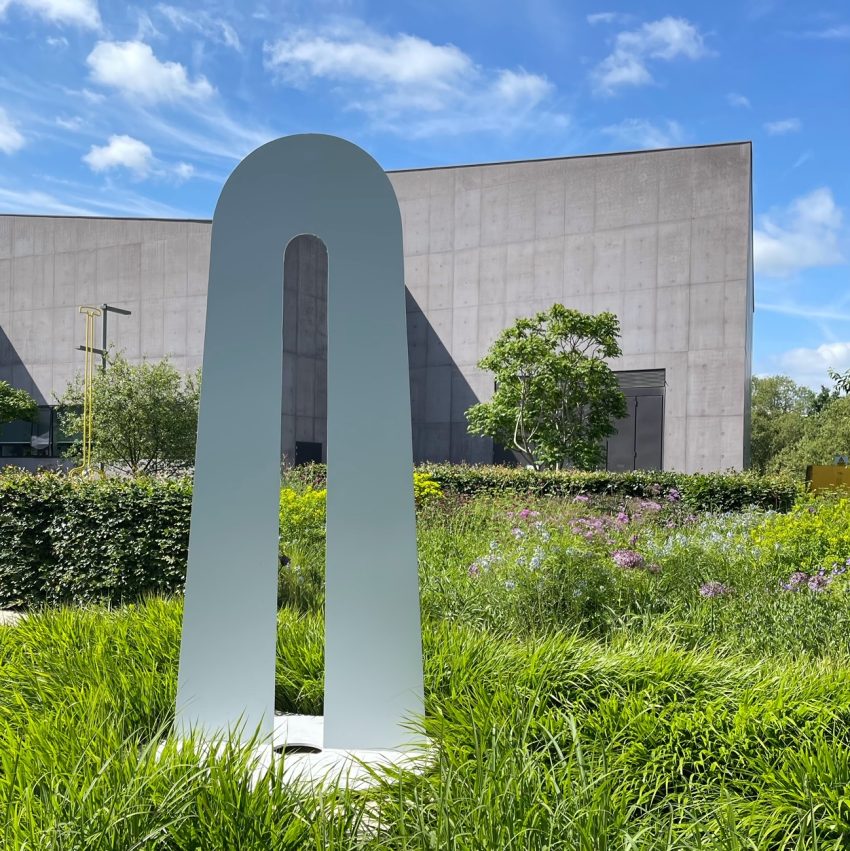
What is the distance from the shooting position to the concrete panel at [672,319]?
2164cm

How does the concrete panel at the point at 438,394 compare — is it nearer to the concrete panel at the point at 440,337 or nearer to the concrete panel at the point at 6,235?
the concrete panel at the point at 440,337

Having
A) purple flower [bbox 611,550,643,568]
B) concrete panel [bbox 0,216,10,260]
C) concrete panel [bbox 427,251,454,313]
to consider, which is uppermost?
concrete panel [bbox 0,216,10,260]

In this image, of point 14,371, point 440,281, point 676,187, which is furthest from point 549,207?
point 14,371

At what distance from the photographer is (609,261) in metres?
22.7

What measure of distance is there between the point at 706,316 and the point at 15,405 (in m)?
22.9

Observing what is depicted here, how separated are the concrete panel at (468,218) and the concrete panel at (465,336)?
7.23 feet

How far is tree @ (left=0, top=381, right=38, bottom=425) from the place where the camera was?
25.9 m

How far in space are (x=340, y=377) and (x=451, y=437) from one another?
2123 cm

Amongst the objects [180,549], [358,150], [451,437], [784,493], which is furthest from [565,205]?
[358,150]

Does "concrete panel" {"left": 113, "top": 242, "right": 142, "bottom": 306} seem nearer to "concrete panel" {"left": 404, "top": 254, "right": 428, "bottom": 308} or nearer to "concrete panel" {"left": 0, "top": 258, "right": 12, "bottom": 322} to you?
"concrete panel" {"left": 0, "top": 258, "right": 12, "bottom": 322}

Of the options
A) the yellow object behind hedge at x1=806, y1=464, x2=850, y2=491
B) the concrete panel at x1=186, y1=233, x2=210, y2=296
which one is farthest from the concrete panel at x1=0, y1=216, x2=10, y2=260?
the yellow object behind hedge at x1=806, y1=464, x2=850, y2=491

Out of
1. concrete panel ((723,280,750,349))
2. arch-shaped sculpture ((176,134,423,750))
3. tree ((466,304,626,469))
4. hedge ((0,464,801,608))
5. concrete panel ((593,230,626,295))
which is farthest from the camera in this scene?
concrete panel ((593,230,626,295))

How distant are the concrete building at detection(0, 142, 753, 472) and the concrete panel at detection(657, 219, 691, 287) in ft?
0.14

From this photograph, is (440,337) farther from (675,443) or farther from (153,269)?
(153,269)
